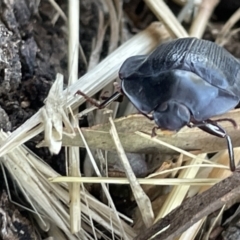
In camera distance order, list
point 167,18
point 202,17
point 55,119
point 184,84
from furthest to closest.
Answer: point 202,17 < point 167,18 < point 184,84 < point 55,119

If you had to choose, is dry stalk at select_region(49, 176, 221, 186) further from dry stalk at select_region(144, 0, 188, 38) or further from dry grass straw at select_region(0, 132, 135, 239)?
dry stalk at select_region(144, 0, 188, 38)

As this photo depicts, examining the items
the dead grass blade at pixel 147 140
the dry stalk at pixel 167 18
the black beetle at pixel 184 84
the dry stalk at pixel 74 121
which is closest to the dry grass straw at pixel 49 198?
the dry stalk at pixel 74 121

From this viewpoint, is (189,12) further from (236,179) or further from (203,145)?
(236,179)

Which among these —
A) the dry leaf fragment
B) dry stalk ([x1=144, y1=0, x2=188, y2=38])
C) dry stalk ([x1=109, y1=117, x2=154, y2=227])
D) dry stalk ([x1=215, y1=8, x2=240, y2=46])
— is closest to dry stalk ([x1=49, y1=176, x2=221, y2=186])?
dry stalk ([x1=109, y1=117, x2=154, y2=227])

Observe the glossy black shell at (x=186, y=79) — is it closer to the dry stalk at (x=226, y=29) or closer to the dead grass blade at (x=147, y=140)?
the dead grass blade at (x=147, y=140)

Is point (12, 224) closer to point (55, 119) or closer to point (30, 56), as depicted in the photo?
point (55, 119)

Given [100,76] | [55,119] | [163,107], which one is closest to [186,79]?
[163,107]
